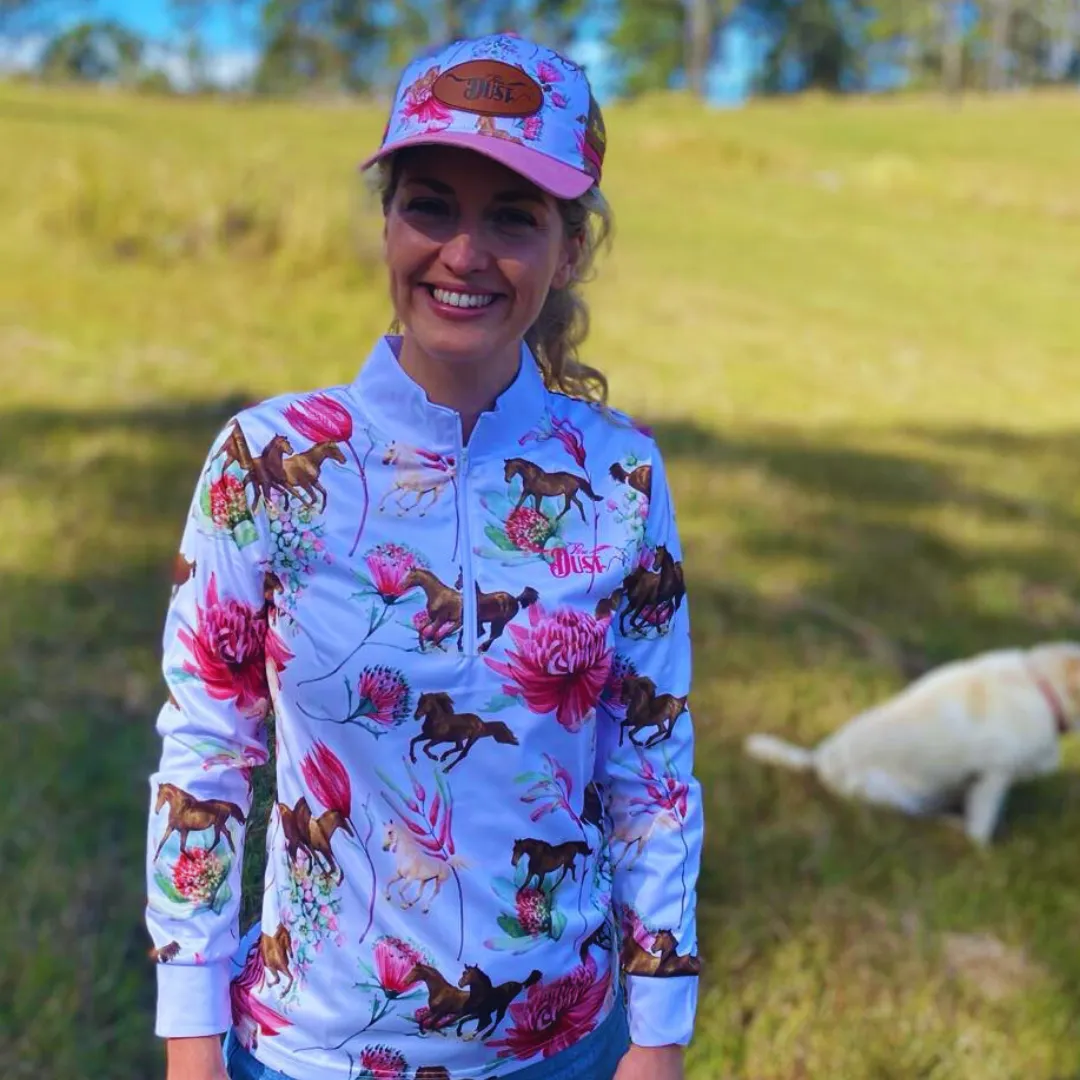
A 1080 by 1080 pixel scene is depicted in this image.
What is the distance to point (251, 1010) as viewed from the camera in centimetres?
133

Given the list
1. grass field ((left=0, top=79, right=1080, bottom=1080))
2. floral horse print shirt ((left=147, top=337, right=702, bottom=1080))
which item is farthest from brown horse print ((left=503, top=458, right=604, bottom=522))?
grass field ((left=0, top=79, right=1080, bottom=1080))

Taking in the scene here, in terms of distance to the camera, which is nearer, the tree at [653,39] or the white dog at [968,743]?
the white dog at [968,743]

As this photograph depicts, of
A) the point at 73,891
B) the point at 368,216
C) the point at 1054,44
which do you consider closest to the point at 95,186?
the point at 368,216

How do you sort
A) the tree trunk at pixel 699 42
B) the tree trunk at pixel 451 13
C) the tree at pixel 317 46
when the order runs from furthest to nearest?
the tree at pixel 317 46
the tree trunk at pixel 699 42
the tree trunk at pixel 451 13

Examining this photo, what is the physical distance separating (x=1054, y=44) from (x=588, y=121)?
61452 mm

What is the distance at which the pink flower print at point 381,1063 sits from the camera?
1.28m

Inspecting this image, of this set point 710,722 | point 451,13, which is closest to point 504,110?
point 710,722

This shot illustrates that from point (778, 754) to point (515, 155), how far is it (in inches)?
97.0

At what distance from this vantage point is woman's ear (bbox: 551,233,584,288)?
4.65 ft

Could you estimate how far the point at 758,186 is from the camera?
16578mm

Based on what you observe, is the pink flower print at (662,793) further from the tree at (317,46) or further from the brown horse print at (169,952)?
the tree at (317,46)

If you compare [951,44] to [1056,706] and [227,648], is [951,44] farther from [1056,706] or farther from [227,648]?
[227,648]

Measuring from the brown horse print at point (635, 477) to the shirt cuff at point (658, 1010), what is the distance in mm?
523

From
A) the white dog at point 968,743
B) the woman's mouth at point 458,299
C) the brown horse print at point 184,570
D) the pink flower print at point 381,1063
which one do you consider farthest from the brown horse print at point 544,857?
the white dog at point 968,743
